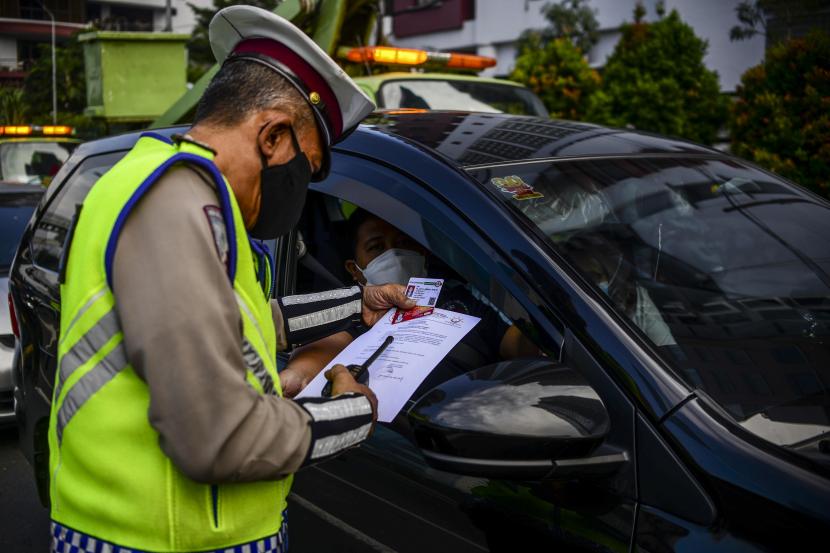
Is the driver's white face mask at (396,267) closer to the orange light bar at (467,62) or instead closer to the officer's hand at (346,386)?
the officer's hand at (346,386)

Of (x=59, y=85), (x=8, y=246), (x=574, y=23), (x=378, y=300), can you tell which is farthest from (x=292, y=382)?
(x=59, y=85)

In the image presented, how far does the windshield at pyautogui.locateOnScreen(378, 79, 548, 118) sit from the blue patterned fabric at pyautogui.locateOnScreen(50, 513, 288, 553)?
523 cm

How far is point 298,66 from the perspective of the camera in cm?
152

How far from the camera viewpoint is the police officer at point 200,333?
4.05ft

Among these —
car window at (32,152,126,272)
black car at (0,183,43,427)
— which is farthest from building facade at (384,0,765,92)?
car window at (32,152,126,272)

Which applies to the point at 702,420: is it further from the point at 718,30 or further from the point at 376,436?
the point at 718,30

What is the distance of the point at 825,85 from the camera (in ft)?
27.2

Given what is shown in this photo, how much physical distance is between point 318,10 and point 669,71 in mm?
5938

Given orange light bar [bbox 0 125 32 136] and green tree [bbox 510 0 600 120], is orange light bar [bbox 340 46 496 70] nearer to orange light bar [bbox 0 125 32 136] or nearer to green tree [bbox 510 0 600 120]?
green tree [bbox 510 0 600 120]

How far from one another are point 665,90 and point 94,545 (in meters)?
11.1

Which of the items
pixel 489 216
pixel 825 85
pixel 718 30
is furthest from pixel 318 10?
pixel 718 30

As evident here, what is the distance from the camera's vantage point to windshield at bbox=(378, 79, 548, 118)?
695cm

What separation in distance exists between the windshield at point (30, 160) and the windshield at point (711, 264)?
34.9 ft

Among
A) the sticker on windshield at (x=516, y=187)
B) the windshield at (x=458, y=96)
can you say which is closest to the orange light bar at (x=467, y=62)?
the windshield at (x=458, y=96)
